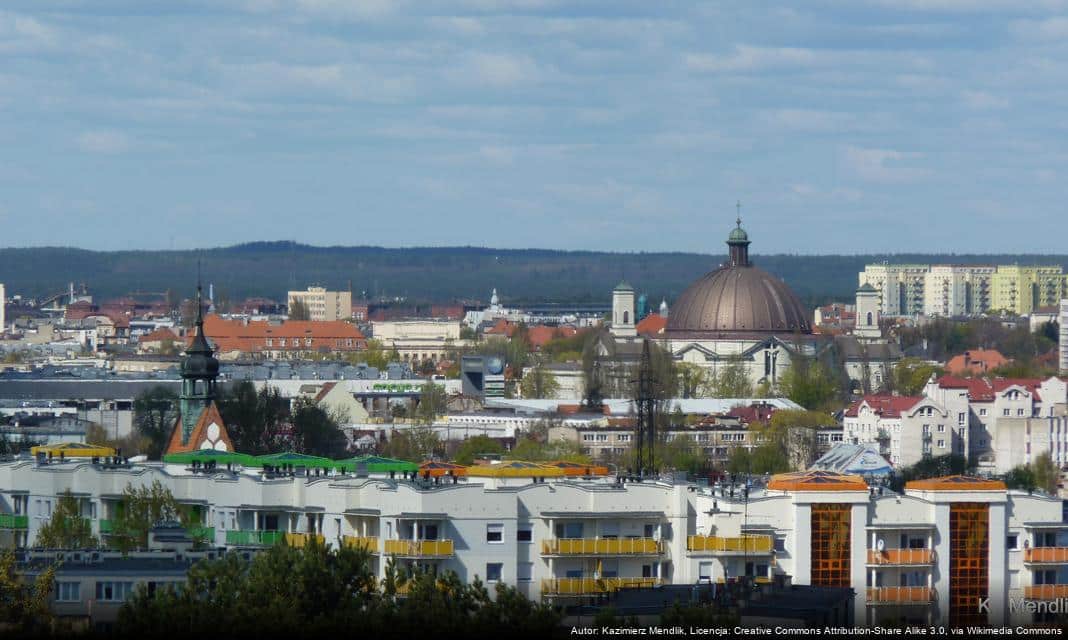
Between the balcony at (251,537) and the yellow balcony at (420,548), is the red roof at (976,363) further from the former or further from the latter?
the yellow balcony at (420,548)

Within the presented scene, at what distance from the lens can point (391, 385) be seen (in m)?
130

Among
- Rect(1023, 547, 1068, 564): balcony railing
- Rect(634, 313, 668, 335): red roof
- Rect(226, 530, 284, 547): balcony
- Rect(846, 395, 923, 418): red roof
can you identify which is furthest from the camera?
Rect(634, 313, 668, 335): red roof

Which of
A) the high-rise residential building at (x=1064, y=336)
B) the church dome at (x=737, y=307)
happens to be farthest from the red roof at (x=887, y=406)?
the church dome at (x=737, y=307)

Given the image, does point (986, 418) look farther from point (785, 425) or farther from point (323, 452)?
point (323, 452)

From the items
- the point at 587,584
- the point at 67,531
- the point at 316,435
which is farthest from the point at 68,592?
the point at 316,435

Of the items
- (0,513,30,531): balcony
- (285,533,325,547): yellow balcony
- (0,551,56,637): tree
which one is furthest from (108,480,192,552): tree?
(0,551,56,637): tree

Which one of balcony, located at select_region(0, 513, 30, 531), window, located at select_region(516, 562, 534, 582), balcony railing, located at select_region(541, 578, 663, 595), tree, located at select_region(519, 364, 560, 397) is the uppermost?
tree, located at select_region(519, 364, 560, 397)

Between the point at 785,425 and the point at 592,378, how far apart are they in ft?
96.0

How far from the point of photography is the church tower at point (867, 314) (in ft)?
550

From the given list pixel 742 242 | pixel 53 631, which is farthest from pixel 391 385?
pixel 53 631

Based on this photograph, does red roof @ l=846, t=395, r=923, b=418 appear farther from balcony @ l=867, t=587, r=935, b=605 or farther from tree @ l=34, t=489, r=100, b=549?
balcony @ l=867, t=587, r=935, b=605

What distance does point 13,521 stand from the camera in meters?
49.1

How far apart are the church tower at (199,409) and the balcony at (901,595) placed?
1760 cm

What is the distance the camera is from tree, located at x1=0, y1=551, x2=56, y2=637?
34938 mm
